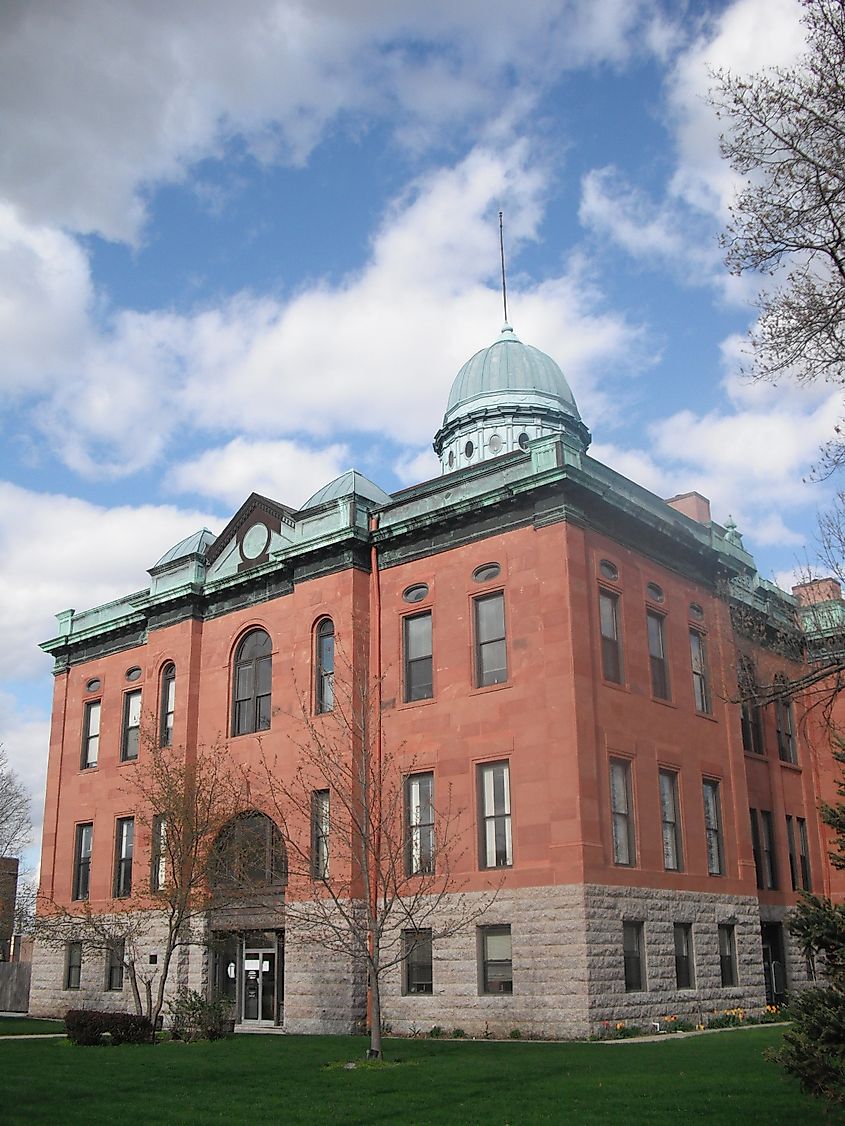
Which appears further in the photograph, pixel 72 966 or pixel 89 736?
pixel 89 736

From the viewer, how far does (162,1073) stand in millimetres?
19734

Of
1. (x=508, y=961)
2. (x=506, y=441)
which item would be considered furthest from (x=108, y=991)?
(x=506, y=441)

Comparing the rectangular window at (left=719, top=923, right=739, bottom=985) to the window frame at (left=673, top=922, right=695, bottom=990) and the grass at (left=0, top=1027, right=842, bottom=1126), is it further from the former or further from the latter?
the grass at (left=0, top=1027, right=842, bottom=1126)

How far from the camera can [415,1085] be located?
17766 mm

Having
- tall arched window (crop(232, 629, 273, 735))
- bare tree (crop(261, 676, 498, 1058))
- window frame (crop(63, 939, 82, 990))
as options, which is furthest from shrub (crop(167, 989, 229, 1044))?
window frame (crop(63, 939, 82, 990))

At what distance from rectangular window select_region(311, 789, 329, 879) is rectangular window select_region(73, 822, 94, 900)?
11.6 m

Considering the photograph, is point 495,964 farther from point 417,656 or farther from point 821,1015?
point 821,1015

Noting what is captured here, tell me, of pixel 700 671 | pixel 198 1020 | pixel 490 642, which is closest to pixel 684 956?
pixel 700 671

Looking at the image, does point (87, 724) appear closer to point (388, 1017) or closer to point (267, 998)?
point (267, 998)

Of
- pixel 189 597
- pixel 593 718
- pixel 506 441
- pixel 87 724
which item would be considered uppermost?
pixel 506 441

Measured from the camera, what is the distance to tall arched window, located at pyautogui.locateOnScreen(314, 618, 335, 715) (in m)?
32.2

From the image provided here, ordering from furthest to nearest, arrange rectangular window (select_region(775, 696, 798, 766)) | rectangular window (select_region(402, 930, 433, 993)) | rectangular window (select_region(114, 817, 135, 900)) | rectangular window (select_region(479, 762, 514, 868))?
1. rectangular window (select_region(775, 696, 798, 766))
2. rectangular window (select_region(114, 817, 135, 900))
3. rectangular window (select_region(402, 930, 433, 993))
4. rectangular window (select_region(479, 762, 514, 868))

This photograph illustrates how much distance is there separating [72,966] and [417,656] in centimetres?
1707

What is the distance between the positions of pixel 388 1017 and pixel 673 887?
7747mm
